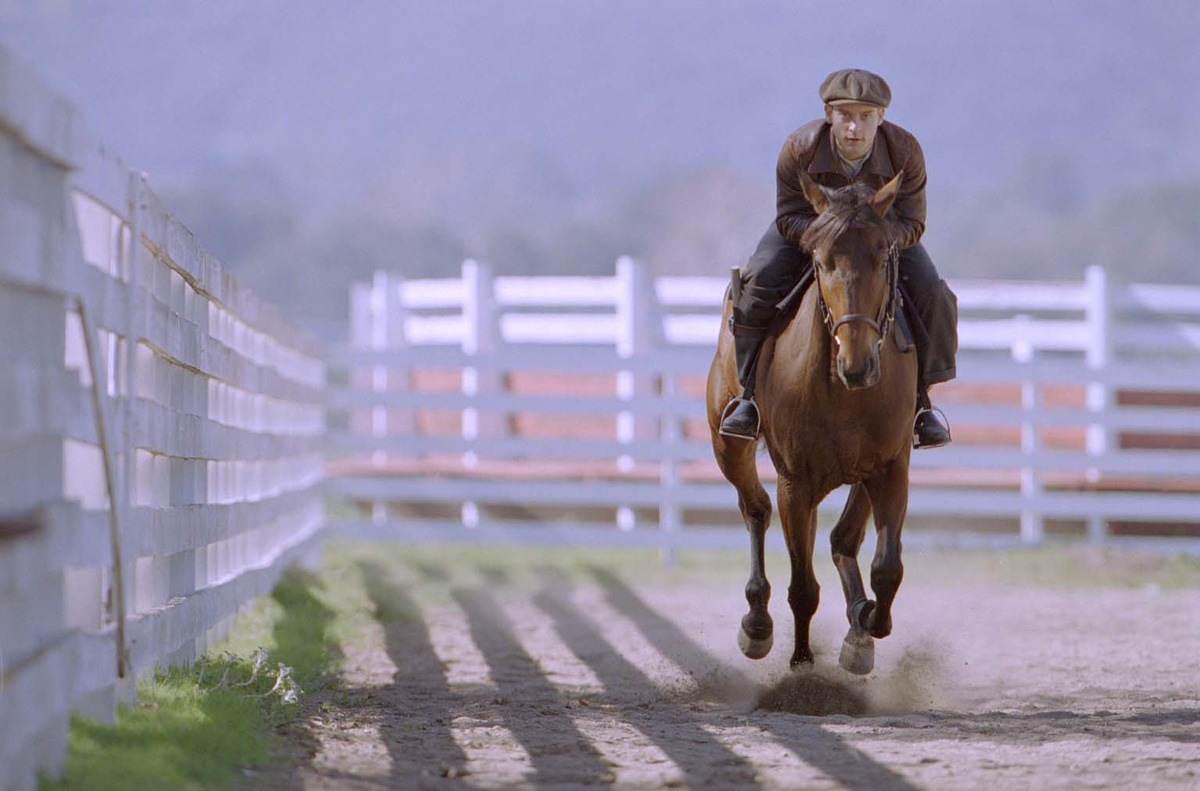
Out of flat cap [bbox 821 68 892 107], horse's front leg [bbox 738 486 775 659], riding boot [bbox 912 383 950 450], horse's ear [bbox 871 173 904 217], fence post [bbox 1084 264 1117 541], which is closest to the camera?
horse's ear [bbox 871 173 904 217]

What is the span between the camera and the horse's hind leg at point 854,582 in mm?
6156

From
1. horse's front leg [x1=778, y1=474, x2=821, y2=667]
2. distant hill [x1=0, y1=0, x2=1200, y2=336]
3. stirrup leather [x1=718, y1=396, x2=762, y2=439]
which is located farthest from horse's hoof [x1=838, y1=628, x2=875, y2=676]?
distant hill [x1=0, y1=0, x2=1200, y2=336]

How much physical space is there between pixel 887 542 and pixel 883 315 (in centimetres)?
94

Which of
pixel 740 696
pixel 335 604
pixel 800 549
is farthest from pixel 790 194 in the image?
pixel 335 604

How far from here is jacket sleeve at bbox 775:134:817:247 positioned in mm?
6344

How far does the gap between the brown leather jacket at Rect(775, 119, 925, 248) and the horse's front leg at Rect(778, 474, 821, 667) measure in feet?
3.27

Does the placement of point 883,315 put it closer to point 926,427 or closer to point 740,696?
point 926,427

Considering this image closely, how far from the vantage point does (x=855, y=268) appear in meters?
5.60

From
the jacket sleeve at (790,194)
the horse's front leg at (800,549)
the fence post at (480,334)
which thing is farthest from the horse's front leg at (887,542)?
the fence post at (480,334)

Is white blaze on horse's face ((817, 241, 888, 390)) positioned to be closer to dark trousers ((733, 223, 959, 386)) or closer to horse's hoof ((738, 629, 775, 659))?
dark trousers ((733, 223, 959, 386))

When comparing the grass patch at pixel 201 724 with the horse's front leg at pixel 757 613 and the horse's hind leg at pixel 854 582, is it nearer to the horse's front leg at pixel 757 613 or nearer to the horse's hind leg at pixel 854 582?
the horse's front leg at pixel 757 613

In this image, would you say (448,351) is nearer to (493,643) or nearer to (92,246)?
(493,643)

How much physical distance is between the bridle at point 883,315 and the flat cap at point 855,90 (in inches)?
23.3

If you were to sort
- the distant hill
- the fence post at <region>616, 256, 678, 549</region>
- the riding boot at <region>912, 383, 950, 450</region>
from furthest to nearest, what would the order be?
the distant hill → the fence post at <region>616, 256, 678, 549</region> → the riding boot at <region>912, 383, 950, 450</region>
